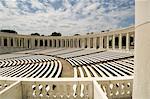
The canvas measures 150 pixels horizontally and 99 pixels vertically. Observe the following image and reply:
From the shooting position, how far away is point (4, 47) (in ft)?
159

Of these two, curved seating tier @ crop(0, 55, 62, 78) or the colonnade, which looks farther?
the colonnade

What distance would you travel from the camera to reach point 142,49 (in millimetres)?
1990

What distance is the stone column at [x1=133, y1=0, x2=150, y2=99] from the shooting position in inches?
75.7

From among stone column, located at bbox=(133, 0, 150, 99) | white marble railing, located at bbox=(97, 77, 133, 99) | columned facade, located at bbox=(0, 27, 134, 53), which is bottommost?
columned facade, located at bbox=(0, 27, 134, 53)

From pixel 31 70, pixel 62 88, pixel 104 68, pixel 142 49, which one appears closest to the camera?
pixel 142 49

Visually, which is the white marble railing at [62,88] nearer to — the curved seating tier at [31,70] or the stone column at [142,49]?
the stone column at [142,49]

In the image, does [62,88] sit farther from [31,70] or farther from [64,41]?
[64,41]

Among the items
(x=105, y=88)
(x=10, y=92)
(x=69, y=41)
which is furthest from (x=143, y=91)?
(x=69, y=41)

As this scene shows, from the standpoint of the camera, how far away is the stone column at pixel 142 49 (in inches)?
75.7

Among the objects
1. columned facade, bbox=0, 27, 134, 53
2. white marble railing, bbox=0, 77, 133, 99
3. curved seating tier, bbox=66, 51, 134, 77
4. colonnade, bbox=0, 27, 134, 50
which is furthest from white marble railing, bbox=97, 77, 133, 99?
A: colonnade, bbox=0, 27, 134, 50

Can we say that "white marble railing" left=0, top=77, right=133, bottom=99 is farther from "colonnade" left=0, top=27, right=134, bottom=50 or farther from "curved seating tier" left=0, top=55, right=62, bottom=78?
"colonnade" left=0, top=27, right=134, bottom=50

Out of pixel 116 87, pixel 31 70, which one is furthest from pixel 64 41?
pixel 116 87

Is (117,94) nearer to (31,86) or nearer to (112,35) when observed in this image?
(31,86)

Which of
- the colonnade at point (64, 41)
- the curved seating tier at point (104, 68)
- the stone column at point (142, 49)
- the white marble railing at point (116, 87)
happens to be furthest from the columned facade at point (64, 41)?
the stone column at point (142, 49)
